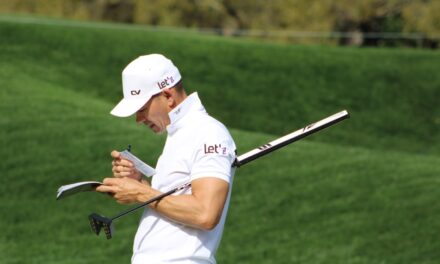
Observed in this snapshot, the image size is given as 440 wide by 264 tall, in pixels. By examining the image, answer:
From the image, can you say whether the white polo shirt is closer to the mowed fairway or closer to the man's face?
the man's face

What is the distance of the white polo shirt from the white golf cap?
0.40 ft

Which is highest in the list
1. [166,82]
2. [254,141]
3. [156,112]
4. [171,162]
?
[166,82]

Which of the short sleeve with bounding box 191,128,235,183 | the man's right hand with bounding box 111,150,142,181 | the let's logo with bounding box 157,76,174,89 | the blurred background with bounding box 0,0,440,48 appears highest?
the let's logo with bounding box 157,76,174,89

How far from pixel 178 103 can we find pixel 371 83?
17.2 metres

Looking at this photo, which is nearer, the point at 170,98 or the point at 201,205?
the point at 201,205

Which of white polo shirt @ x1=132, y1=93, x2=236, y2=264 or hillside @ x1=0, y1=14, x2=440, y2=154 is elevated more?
white polo shirt @ x1=132, y1=93, x2=236, y2=264

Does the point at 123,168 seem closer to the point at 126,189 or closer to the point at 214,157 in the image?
the point at 126,189

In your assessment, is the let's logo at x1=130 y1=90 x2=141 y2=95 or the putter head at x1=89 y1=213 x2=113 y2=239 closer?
the let's logo at x1=130 y1=90 x2=141 y2=95

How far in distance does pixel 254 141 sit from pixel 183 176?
10.5m

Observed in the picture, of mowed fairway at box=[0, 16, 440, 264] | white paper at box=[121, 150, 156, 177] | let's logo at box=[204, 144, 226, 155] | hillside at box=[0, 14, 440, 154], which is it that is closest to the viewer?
let's logo at box=[204, 144, 226, 155]

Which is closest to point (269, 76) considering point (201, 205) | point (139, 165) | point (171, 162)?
point (139, 165)

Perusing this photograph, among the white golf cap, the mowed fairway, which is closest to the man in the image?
the white golf cap

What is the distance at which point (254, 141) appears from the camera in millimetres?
15398

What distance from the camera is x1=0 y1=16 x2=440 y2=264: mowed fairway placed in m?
12.3
